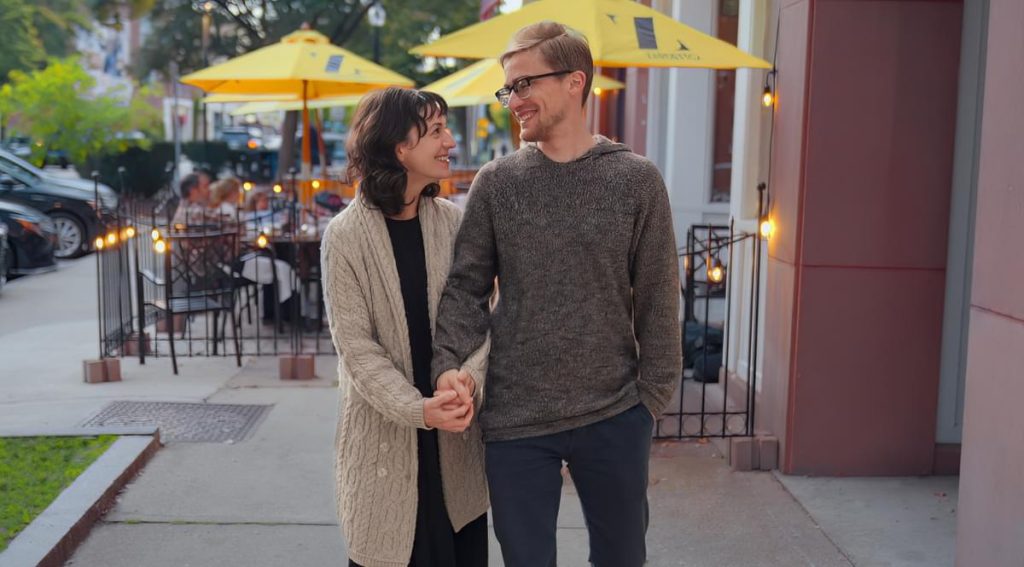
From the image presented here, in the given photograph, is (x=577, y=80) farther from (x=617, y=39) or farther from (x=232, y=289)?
(x=232, y=289)

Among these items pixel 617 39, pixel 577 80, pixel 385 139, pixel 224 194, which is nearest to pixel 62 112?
pixel 224 194

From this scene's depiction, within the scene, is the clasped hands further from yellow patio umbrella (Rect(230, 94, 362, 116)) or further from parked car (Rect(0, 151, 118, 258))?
parked car (Rect(0, 151, 118, 258))

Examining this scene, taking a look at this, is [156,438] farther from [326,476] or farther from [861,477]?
[861,477]

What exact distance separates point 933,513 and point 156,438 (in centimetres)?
411

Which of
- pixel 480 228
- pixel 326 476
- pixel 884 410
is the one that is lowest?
pixel 326 476

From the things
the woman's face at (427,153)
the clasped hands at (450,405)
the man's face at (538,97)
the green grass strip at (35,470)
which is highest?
the man's face at (538,97)

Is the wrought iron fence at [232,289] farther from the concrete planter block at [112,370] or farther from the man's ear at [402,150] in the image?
the man's ear at [402,150]

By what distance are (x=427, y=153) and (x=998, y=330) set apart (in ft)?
6.66

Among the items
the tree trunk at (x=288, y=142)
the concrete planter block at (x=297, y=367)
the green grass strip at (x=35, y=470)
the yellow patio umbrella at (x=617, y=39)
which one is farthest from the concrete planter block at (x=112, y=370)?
the tree trunk at (x=288, y=142)

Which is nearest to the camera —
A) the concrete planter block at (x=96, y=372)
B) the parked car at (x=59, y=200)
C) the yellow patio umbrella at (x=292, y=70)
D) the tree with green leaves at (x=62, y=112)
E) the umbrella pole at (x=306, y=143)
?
the concrete planter block at (x=96, y=372)

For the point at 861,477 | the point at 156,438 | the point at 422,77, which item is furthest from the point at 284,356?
the point at 422,77

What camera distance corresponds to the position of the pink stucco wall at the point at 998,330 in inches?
143

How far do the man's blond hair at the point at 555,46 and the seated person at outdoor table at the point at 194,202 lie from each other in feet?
28.9

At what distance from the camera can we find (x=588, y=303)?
2.98m
